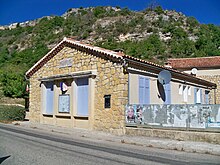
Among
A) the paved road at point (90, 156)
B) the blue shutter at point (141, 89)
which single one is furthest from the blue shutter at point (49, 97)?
the paved road at point (90, 156)

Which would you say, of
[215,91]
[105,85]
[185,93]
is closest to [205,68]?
[215,91]

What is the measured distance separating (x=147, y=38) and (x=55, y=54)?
34.9 metres

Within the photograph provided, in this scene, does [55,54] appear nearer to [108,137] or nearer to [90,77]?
[90,77]

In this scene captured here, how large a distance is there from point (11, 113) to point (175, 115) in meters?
14.8

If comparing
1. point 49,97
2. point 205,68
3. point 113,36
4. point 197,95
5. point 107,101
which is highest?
point 113,36

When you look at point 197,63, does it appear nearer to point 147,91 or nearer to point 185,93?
point 185,93

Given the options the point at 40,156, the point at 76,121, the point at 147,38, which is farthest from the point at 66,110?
the point at 147,38

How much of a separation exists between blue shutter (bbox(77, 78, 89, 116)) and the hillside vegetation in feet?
65.5

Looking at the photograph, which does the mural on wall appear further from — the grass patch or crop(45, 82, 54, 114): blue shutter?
the grass patch

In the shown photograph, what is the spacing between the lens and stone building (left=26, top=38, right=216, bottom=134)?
1440cm

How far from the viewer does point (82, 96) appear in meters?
16.5

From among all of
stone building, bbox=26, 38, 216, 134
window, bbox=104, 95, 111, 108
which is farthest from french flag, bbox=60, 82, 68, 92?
window, bbox=104, 95, 111, 108

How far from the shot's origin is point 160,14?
6047cm

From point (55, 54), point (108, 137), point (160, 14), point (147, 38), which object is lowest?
point (108, 137)
